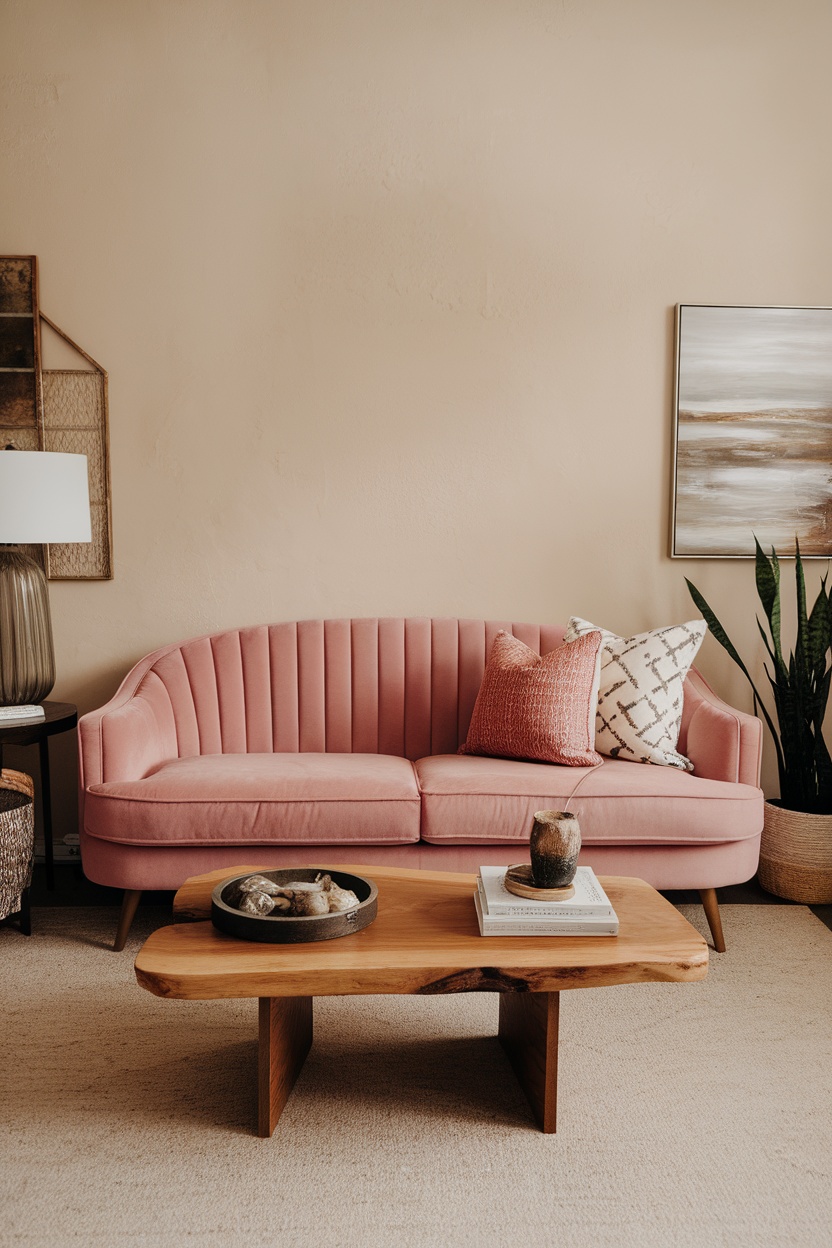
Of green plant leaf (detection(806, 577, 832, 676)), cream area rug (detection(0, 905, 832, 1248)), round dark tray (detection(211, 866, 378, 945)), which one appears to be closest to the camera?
cream area rug (detection(0, 905, 832, 1248))

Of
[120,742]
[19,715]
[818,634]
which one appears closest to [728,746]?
[818,634]

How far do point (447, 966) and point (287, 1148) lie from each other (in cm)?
48

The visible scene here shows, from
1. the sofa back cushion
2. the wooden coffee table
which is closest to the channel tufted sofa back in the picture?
the sofa back cushion

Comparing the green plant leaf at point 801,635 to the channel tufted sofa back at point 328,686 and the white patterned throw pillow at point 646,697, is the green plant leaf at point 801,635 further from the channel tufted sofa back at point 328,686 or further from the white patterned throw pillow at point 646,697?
the channel tufted sofa back at point 328,686

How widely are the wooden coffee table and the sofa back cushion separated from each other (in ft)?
4.29

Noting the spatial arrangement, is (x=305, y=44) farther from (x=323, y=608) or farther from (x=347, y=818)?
(x=347, y=818)

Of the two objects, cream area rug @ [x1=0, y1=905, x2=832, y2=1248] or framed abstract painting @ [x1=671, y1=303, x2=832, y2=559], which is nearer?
cream area rug @ [x1=0, y1=905, x2=832, y2=1248]

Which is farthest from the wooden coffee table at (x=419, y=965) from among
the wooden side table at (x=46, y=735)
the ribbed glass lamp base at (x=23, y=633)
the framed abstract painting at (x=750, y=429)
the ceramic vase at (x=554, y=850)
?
the framed abstract painting at (x=750, y=429)

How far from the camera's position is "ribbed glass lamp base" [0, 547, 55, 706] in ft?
9.79

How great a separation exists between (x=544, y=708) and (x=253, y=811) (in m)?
0.90

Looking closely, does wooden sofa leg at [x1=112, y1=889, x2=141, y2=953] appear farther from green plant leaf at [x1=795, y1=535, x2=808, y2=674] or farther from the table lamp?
green plant leaf at [x1=795, y1=535, x2=808, y2=674]

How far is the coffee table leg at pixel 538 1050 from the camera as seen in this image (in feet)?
5.75

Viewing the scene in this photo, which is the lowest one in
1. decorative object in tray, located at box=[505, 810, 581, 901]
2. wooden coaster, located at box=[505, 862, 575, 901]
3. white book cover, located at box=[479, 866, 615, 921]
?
white book cover, located at box=[479, 866, 615, 921]

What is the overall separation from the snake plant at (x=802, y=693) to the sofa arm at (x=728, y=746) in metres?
0.34
